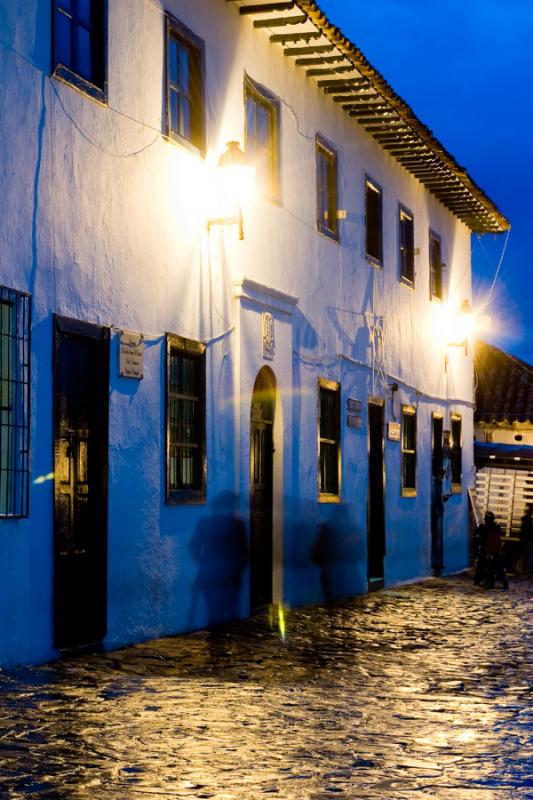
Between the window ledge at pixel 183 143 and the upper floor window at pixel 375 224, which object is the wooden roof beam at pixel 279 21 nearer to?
the window ledge at pixel 183 143

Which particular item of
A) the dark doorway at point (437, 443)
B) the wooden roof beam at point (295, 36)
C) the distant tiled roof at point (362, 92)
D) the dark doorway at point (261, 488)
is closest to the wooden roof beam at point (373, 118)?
the distant tiled roof at point (362, 92)

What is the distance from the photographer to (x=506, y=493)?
2705 cm

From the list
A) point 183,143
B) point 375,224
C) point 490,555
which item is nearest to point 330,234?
point 375,224

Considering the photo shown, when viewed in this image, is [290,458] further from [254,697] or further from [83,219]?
[254,697]

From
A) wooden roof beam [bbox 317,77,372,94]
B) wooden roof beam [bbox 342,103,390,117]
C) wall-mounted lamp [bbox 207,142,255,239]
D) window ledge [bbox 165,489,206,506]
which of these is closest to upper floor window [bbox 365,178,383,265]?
wooden roof beam [bbox 342,103,390,117]

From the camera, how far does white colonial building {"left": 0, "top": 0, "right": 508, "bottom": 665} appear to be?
9656mm

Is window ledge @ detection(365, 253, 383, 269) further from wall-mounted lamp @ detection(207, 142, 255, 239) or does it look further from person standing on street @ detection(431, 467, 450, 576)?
wall-mounted lamp @ detection(207, 142, 255, 239)

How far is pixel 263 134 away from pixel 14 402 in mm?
6130

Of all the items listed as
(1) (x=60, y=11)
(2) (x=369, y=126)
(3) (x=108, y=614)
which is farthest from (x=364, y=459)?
(1) (x=60, y=11)

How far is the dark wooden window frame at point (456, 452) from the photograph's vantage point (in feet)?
79.8

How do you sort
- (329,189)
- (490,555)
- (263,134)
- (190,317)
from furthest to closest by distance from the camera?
(490,555) < (329,189) < (263,134) < (190,317)

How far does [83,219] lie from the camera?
10.3 m

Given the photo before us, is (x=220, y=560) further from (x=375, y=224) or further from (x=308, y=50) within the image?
(x=375, y=224)

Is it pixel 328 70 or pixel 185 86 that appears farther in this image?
pixel 328 70
